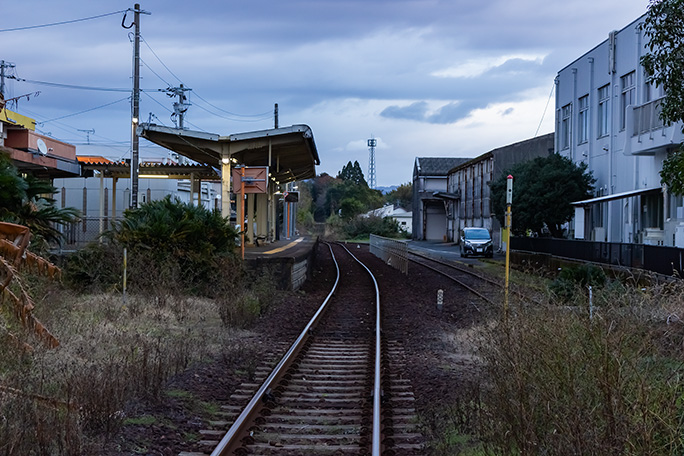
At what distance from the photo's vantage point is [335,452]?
6.54 meters

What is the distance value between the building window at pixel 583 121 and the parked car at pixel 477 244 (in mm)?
8934

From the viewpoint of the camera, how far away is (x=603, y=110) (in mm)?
33469

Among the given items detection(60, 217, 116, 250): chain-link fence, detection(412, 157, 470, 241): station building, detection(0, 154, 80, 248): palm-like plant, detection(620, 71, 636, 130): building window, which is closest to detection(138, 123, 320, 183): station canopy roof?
detection(60, 217, 116, 250): chain-link fence

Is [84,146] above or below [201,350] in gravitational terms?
above

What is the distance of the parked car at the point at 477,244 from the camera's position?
43.2 metres

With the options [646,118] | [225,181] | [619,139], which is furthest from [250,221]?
[646,118]

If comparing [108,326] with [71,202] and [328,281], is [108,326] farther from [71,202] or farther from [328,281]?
[71,202]

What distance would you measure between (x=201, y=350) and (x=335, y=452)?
16.0 feet

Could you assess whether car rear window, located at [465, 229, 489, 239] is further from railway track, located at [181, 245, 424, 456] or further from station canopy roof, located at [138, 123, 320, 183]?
railway track, located at [181, 245, 424, 456]

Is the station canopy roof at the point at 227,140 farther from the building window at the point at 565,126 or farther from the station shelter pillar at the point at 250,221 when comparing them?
the building window at the point at 565,126

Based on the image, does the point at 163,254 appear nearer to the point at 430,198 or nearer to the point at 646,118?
the point at 646,118

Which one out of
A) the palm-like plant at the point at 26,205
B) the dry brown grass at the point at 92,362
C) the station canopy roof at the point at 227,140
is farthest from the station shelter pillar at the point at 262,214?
the dry brown grass at the point at 92,362

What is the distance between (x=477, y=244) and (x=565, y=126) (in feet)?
27.1

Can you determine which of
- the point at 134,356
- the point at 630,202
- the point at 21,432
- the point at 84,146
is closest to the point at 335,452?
the point at 21,432
